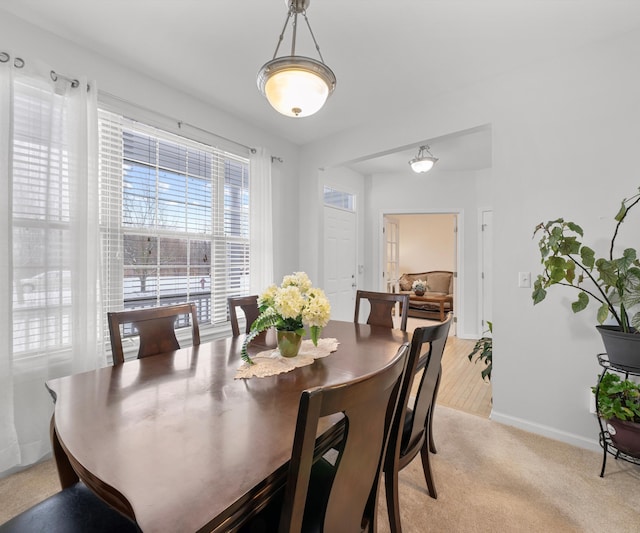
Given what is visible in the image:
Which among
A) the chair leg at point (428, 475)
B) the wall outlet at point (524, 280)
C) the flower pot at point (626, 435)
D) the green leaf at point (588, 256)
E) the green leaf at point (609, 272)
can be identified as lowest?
the chair leg at point (428, 475)

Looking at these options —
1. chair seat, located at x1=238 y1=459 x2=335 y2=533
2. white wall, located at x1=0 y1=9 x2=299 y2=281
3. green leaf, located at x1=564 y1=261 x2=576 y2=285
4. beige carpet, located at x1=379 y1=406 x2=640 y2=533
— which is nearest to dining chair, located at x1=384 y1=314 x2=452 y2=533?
beige carpet, located at x1=379 y1=406 x2=640 y2=533

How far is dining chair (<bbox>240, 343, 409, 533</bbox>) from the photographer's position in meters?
0.66

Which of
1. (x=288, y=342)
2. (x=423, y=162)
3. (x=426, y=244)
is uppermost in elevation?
(x=423, y=162)

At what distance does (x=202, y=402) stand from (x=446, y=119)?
2783 millimetres

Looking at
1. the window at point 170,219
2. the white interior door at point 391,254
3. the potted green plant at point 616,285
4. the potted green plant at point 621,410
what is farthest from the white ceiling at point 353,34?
the white interior door at point 391,254

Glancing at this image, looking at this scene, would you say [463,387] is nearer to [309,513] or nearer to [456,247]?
[456,247]

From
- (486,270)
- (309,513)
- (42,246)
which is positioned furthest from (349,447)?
(486,270)

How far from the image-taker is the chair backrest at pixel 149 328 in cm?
163

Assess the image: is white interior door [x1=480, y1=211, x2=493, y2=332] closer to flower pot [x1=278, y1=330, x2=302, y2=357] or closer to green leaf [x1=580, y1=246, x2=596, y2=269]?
green leaf [x1=580, y1=246, x2=596, y2=269]

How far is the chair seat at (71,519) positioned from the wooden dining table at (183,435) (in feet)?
0.44

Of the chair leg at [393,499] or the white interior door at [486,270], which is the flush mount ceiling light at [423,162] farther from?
the chair leg at [393,499]

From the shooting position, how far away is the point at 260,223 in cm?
334

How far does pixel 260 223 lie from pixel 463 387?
2.63m

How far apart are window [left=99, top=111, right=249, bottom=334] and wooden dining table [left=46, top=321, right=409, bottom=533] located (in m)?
1.13
